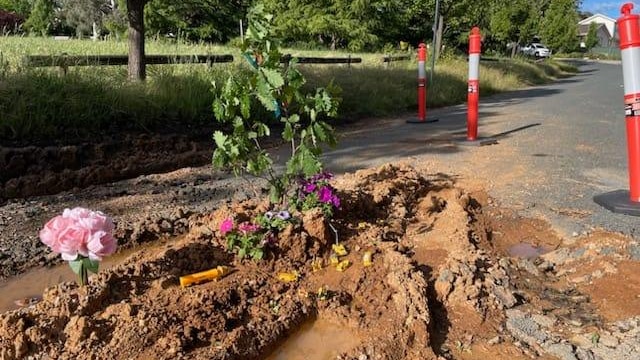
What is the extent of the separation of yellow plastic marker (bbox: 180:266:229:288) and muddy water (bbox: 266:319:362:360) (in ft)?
1.78

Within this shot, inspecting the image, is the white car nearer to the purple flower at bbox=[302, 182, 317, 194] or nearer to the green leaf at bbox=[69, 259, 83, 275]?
the purple flower at bbox=[302, 182, 317, 194]

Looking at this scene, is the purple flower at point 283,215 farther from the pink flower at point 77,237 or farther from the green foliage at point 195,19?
the green foliage at point 195,19

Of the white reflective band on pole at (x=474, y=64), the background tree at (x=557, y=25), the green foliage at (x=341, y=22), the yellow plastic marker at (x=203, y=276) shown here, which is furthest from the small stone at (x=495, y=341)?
the background tree at (x=557, y=25)

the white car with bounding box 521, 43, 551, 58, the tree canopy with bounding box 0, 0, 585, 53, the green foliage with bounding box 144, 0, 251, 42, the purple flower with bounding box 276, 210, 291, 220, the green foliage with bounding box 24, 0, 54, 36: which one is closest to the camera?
the purple flower with bounding box 276, 210, 291, 220

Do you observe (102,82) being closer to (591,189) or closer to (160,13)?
(591,189)

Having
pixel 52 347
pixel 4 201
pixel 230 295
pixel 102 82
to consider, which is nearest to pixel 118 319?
pixel 52 347

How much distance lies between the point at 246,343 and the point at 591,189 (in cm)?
402

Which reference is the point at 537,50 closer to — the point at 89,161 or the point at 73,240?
the point at 89,161

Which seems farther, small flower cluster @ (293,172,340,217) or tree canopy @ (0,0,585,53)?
tree canopy @ (0,0,585,53)

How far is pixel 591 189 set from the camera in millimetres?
5090

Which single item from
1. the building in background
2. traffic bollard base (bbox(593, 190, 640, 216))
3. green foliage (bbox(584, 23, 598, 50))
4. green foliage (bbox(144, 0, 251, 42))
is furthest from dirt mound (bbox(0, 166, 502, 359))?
the building in background

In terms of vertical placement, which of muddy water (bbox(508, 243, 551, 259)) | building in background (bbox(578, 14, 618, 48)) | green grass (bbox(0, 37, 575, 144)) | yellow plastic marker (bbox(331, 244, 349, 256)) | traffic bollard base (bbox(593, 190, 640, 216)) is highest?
building in background (bbox(578, 14, 618, 48))

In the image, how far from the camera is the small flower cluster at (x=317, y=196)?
3.37m

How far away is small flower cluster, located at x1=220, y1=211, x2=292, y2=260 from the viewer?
3020 mm
